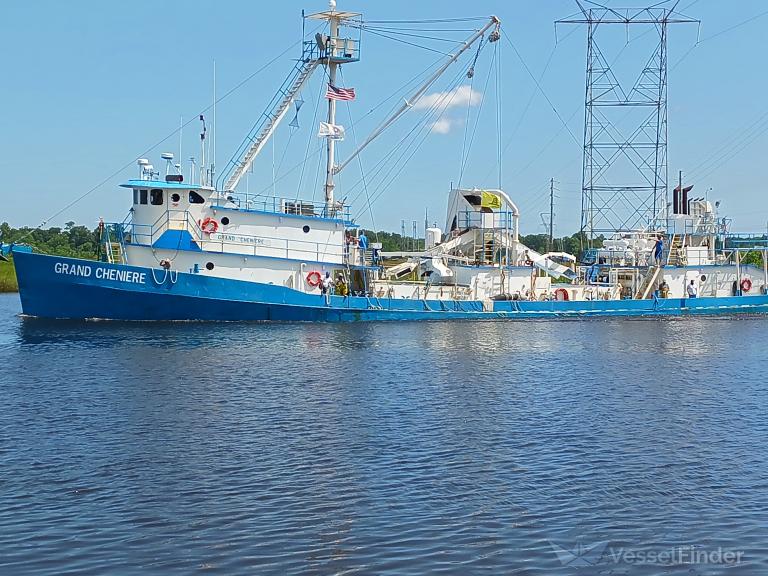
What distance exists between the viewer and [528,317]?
42594 mm

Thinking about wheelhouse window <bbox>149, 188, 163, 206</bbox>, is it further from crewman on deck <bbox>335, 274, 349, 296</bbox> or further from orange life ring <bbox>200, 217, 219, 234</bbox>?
crewman on deck <bbox>335, 274, 349, 296</bbox>

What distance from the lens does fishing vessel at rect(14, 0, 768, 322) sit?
118 ft

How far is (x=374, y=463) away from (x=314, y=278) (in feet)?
79.3

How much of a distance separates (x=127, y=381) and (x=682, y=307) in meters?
30.5

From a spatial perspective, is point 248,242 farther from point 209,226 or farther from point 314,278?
point 314,278

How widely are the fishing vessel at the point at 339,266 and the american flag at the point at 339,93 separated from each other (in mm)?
73

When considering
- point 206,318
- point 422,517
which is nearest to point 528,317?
point 206,318

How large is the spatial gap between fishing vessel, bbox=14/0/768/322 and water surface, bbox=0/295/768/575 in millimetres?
6923

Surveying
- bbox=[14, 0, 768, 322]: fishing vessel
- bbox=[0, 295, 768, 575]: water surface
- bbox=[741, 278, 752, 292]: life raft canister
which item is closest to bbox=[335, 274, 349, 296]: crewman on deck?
bbox=[14, 0, 768, 322]: fishing vessel

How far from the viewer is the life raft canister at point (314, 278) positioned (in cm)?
3900

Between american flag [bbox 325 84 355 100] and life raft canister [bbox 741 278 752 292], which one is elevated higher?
american flag [bbox 325 84 355 100]

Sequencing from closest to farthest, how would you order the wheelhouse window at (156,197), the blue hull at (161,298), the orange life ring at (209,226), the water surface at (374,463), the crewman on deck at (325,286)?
the water surface at (374,463)
the blue hull at (161,298)
the wheelhouse window at (156,197)
the orange life ring at (209,226)
the crewman on deck at (325,286)

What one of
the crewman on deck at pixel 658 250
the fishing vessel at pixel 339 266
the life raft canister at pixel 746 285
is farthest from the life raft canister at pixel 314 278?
the life raft canister at pixel 746 285

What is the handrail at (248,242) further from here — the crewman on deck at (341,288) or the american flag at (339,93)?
the american flag at (339,93)
